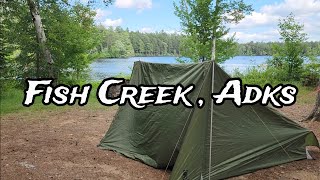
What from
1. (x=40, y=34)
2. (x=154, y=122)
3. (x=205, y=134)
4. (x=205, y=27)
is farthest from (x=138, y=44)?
(x=205, y=134)

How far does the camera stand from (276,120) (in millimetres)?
6133

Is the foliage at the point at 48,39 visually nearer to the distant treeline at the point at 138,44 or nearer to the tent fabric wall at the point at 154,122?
the tent fabric wall at the point at 154,122

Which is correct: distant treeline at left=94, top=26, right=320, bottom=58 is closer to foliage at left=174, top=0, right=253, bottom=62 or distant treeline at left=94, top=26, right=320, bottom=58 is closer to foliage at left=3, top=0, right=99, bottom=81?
foliage at left=174, top=0, right=253, bottom=62

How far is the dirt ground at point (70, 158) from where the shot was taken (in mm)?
5562

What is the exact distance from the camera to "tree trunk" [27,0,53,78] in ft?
44.4

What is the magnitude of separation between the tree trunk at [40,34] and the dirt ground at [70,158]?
16.9 feet

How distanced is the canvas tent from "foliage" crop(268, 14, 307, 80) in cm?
1334

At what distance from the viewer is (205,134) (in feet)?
17.4

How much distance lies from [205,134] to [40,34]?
11.1 m

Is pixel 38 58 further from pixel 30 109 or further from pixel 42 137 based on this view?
pixel 42 137

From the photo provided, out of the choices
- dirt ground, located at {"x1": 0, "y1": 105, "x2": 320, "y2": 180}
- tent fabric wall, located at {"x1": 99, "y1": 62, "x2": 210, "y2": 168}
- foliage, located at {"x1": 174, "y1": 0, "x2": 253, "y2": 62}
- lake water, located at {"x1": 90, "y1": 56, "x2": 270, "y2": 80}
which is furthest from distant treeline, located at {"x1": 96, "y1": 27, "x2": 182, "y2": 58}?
tent fabric wall, located at {"x1": 99, "y1": 62, "x2": 210, "y2": 168}

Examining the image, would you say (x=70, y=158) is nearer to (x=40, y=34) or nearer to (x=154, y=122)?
(x=154, y=122)

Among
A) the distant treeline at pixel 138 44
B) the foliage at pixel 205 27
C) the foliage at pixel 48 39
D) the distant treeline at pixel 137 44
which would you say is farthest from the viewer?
the distant treeline at pixel 138 44

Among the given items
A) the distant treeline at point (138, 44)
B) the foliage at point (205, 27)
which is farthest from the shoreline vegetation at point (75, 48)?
the distant treeline at point (138, 44)
